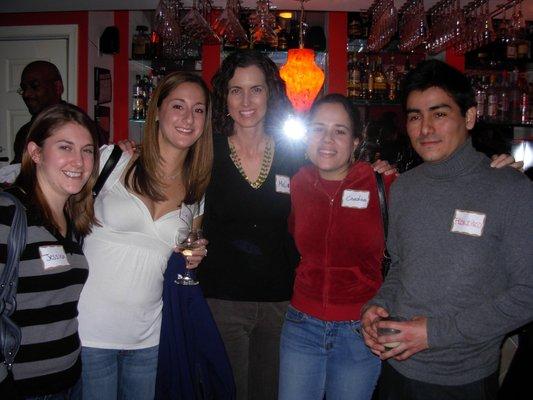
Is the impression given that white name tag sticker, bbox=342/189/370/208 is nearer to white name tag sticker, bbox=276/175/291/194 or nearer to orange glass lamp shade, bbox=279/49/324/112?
white name tag sticker, bbox=276/175/291/194

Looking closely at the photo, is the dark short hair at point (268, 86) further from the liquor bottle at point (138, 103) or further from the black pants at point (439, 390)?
the liquor bottle at point (138, 103)

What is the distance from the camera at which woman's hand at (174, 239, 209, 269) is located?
6.86 ft

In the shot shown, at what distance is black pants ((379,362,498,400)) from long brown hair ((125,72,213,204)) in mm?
1214

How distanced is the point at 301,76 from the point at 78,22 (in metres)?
2.61

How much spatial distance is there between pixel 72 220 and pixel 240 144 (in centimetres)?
90

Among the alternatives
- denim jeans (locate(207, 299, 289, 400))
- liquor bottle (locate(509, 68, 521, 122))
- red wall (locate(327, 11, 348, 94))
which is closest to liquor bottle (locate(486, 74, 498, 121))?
liquor bottle (locate(509, 68, 521, 122))

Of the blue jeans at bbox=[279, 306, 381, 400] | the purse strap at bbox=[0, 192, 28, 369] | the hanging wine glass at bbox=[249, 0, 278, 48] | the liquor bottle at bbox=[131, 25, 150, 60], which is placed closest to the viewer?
the purse strap at bbox=[0, 192, 28, 369]

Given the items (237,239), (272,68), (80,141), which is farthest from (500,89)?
(80,141)

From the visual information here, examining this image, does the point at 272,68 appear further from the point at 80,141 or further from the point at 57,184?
the point at 57,184

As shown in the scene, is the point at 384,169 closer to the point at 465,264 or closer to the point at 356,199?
the point at 356,199

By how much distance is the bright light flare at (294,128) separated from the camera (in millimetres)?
2285

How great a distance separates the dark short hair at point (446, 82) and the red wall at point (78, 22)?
4.18 m

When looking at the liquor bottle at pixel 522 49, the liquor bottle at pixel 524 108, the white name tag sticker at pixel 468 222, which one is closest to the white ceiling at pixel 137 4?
the liquor bottle at pixel 522 49

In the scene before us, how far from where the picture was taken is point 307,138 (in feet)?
7.04
